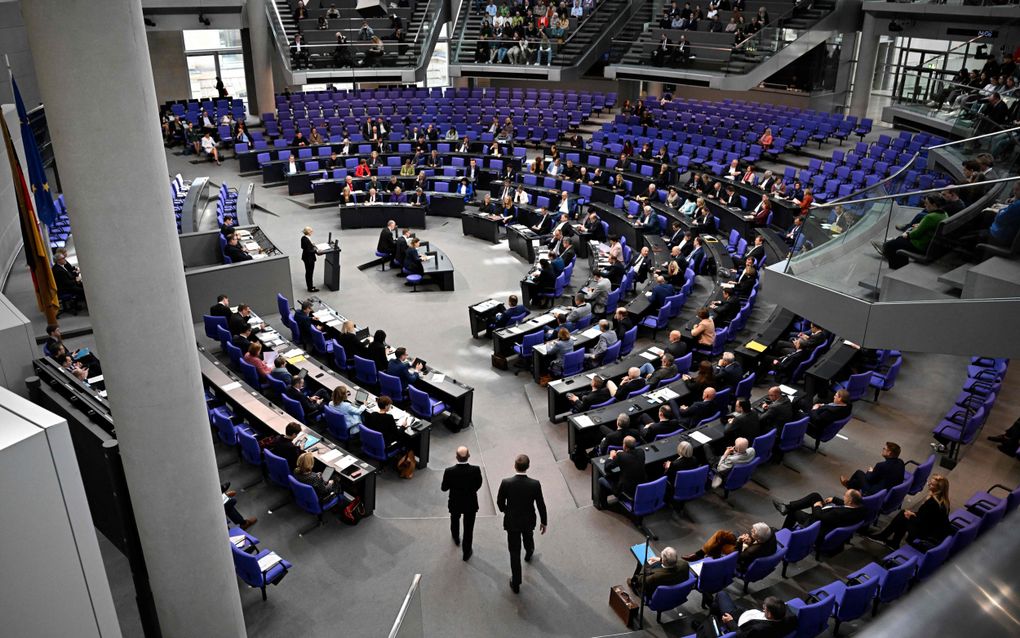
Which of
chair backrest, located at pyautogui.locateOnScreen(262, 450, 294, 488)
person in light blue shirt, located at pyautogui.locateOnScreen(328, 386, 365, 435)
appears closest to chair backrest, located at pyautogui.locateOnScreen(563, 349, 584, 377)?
person in light blue shirt, located at pyautogui.locateOnScreen(328, 386, 365, 435)

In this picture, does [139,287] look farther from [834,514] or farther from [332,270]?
[332,270]

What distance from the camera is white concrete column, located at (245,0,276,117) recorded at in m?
29.9

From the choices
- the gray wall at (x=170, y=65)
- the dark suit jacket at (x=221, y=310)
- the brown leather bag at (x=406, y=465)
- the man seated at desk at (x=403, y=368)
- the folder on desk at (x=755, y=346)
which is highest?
the gray wall at (x=170, y=65)

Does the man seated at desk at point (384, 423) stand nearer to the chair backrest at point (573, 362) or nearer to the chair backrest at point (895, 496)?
the chair backrest at point (573, 362)

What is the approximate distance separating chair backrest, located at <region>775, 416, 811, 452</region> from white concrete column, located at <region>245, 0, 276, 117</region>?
2661 centimetres

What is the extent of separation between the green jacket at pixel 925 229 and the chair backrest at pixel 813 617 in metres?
4.71

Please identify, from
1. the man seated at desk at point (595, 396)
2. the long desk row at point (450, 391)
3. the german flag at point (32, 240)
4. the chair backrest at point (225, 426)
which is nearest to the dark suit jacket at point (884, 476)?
the man seated at desk at point (595, 396)

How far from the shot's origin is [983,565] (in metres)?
8.30

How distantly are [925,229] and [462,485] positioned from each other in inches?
257

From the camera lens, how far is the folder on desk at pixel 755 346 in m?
13.2

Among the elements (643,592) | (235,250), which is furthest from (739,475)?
(235,250)

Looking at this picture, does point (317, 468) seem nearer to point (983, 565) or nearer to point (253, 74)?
point (983, 565)

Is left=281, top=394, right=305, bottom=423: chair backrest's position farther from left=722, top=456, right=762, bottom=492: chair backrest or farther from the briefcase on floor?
left=722, top=456, right=762, bottom=492: chair backrest

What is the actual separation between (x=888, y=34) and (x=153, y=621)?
29891mm
